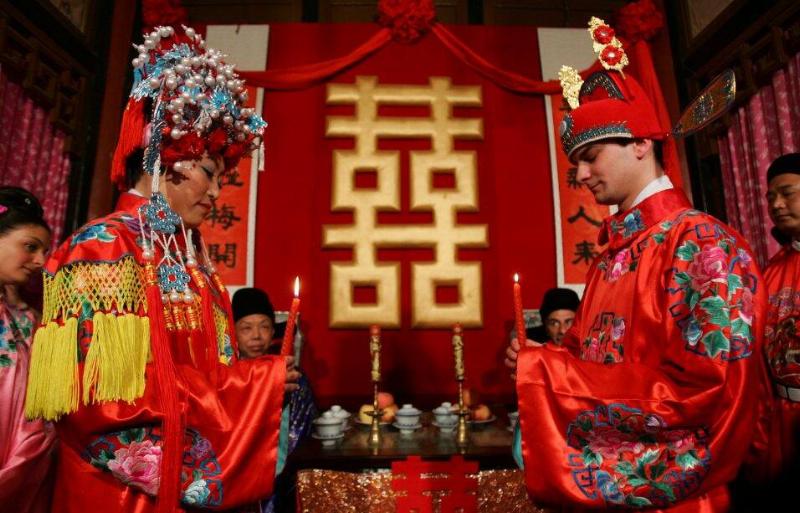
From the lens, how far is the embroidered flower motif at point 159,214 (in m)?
1.40

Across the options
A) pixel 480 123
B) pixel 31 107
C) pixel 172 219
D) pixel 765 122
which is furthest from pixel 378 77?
pixel 172 219

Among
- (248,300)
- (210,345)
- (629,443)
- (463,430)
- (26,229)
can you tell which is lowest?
(463,430)

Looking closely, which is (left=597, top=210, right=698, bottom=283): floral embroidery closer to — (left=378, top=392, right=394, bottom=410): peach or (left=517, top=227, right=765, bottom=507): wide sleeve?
(left=517, top=227, right=765, bottom=507): wide sleeve

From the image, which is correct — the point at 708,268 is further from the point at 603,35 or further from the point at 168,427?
the point at 168,427

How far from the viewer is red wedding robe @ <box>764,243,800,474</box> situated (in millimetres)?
2127

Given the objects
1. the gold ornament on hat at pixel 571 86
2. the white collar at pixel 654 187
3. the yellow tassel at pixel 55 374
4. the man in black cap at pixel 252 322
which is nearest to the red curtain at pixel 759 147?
the gold ornament on hat at pixel 571 86

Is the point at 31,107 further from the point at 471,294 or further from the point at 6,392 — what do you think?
the point at 471,294

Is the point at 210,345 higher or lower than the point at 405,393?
higher

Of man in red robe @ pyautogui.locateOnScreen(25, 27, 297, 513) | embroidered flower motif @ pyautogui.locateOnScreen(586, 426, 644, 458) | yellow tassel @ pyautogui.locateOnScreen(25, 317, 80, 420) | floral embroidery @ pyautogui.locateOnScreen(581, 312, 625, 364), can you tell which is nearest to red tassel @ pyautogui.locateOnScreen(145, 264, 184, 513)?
man in red robe @ pyautogui.locateOnScreen(25, 27, 297, 513)

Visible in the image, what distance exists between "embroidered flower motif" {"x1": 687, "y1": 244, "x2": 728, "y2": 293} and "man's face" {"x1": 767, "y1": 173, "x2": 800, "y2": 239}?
142cm

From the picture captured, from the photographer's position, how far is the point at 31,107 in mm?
2977

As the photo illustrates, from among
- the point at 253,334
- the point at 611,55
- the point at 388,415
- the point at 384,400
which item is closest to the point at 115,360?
the point at 611,55

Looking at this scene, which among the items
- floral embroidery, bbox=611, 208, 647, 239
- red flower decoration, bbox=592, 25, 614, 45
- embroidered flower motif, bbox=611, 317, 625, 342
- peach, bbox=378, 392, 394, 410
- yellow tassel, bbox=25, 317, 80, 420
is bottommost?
peach, bbox=378, 392, 394, 410

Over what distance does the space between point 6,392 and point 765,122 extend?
3.76 metres
